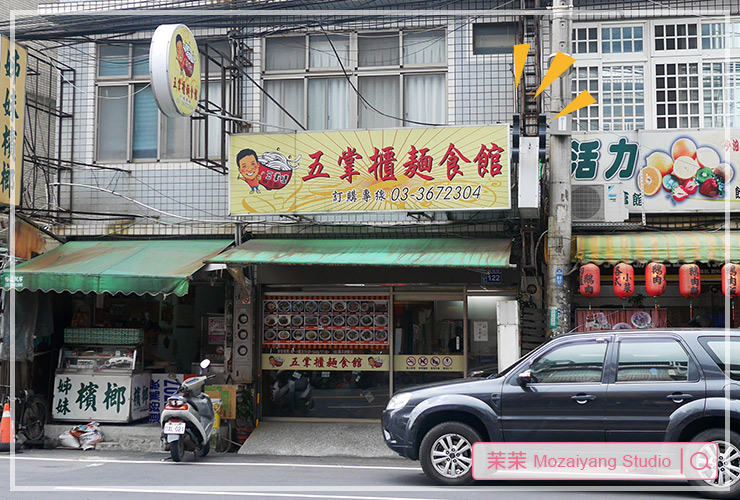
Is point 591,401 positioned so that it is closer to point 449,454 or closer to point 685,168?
point 449,454

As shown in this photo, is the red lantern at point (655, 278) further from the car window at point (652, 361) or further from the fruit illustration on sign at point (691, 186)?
the car window at point (652, 361)

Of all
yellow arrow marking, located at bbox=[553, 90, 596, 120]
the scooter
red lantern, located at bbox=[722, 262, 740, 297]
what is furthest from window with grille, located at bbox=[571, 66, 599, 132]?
the scooter

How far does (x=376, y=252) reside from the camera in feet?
40.1

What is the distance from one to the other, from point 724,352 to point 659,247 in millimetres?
3729

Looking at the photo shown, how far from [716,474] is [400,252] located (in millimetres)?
5754

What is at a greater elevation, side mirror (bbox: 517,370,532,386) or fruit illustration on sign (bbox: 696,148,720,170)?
fruit illustration on sign (bbox: 696,148,720,170)

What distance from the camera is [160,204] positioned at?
14.1 meters

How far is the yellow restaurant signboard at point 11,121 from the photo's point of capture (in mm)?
12062

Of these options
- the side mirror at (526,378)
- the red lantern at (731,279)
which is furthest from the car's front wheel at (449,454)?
the red lantern at (731,279)

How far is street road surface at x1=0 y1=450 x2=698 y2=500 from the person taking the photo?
8125 millimetres

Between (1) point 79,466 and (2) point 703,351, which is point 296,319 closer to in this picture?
(1) point 79,466

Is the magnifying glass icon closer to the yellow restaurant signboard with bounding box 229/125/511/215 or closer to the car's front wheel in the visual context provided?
the car's front wheel

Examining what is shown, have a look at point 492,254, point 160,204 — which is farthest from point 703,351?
point 160,204

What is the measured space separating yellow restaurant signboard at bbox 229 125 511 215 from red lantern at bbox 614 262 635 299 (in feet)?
6.32
